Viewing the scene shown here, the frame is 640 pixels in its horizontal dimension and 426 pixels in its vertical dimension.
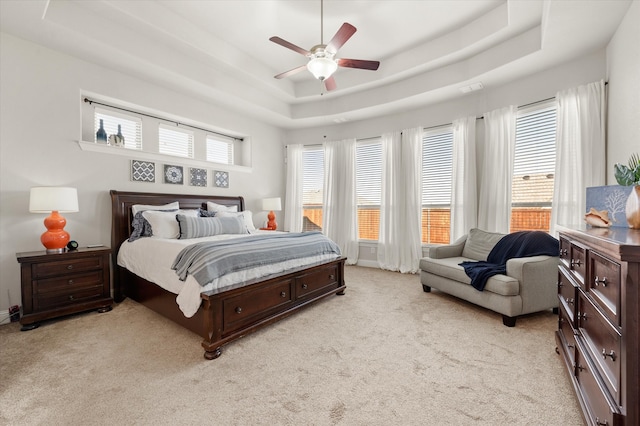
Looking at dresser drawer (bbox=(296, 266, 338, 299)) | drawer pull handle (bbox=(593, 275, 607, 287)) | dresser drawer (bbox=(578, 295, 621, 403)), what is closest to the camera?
dresser drawer (bbox=(578, 295, 621, 403))

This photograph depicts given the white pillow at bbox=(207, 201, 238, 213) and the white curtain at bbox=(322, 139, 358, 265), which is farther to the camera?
the white curtain at bbox=(322, 139, 358, 265)

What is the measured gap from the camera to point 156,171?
13.6ft

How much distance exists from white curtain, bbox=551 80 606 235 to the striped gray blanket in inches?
120

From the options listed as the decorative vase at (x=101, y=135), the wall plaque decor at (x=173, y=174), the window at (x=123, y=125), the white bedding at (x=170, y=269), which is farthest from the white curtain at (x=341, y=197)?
the decorative vase at (x=101, y=135)

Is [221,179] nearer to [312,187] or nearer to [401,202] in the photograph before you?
[312,187]

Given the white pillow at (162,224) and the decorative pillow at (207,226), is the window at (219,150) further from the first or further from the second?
the white pillow at (162,224)

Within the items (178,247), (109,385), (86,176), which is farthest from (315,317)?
(86,176)

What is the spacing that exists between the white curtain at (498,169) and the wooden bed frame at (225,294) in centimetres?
234

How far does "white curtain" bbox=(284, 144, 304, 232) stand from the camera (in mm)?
6055

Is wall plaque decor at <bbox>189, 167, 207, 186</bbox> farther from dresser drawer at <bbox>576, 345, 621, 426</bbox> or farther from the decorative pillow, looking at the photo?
dresser drawer at <bbox>576, 345, 621, 426</bbox>

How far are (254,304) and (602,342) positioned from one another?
7.54 feet

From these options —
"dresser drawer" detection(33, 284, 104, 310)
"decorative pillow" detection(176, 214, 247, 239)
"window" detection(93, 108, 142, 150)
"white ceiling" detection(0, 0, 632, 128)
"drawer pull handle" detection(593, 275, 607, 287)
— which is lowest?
"dresser drawer" detection(33, 284, 104, 310)

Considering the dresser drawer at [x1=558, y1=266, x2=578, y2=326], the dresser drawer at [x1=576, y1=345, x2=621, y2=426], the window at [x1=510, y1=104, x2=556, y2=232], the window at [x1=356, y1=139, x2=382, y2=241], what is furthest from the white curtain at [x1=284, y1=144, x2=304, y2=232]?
the dresser drawer at [x1=576, y1=345, x2=621, y2=426]

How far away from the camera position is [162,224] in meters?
3.45
